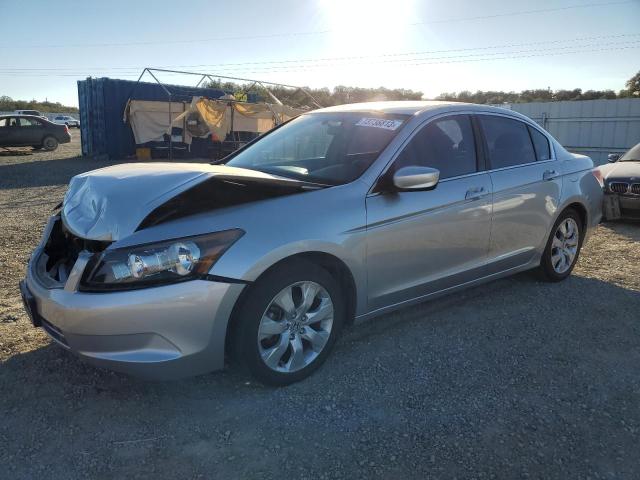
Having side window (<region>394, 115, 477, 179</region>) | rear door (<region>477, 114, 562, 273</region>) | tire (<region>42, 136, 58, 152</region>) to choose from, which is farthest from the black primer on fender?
tire (<region>42, 136, 58, 152</region>)

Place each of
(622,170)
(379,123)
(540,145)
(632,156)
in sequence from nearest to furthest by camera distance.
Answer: (379,123) → (540,145) → (622,170) → (632,156)

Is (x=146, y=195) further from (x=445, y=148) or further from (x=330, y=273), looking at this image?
(x=445, y=148)

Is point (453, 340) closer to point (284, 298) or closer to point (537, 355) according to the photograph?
point (537, 355)

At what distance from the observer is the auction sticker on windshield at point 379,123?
3.77 m

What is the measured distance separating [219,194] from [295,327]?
88cm

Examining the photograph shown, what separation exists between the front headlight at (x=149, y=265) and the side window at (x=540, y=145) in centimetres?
332

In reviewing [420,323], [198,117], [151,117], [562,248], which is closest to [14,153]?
[151,117]

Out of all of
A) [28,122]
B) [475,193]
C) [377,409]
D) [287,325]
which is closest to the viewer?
[377,409]

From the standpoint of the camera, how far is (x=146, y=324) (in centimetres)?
262

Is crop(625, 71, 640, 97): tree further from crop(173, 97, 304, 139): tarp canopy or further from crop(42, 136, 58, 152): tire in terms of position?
crop(42, 136, 58, 152): tire

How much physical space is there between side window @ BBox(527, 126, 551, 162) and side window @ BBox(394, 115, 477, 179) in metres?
0.95

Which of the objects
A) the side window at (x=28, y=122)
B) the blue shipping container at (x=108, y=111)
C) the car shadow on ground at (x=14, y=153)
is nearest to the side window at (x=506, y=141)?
the blue shipping container at (x=108, y=111)

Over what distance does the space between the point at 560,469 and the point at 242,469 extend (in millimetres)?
1479

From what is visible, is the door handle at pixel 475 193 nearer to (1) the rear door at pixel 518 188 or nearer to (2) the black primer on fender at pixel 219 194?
(1) the rear door at pixel 518 188
